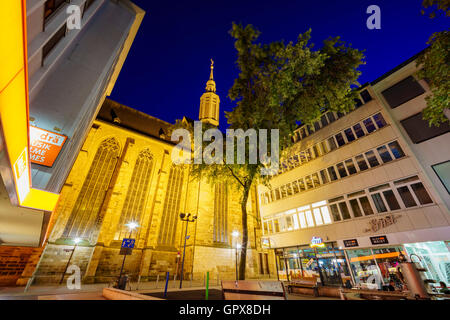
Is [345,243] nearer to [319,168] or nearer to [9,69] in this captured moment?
[319,168]

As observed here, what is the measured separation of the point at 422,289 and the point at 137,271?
73.4 ft

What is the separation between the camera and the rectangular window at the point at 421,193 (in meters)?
10.6

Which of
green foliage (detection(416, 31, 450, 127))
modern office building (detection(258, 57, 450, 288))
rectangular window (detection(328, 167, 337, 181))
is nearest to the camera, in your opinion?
green foliage (detection(416, 31, 450, 127))

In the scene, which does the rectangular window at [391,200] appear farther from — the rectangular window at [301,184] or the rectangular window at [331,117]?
the rectangular window at [331,117]

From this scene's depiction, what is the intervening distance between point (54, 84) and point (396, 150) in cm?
2001

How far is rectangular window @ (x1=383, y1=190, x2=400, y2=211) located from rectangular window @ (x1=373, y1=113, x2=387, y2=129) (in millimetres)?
4845

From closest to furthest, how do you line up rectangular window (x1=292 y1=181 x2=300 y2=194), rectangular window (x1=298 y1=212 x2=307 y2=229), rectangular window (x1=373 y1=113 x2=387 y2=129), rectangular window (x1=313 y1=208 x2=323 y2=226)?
rectangular window (x1=373 y1=113 x2=387 y2=129), rectangular window (x1=313 y1=208 x2=323 y2=226), rectangular window (x1=298 y1=212 x2=307 y2=229), rectangular window (x1=292 y1=181 x2=300 y2=194)

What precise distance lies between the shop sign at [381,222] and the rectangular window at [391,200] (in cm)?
54

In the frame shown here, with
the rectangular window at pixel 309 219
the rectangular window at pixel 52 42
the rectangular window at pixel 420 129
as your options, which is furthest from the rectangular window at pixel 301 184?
the rectangular window at pixel 52 42

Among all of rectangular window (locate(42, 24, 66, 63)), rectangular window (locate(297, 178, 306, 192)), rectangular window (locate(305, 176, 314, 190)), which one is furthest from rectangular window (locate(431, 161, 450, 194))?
rectangular window (locate(42, 24, 66, 63))

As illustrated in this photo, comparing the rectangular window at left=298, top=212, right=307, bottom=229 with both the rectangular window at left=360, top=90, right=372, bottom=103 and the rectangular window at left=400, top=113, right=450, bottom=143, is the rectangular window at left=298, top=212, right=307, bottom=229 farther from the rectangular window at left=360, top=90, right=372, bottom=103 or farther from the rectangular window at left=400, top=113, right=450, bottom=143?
the rectangular window at left=360, top=90, right=372, bottom=103

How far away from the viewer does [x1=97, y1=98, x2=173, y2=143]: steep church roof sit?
2697cm

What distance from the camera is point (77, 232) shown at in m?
18.4

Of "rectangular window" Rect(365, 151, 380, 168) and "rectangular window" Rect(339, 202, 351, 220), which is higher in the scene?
"rectangular window" Rect(365, 151, 380, 168)
